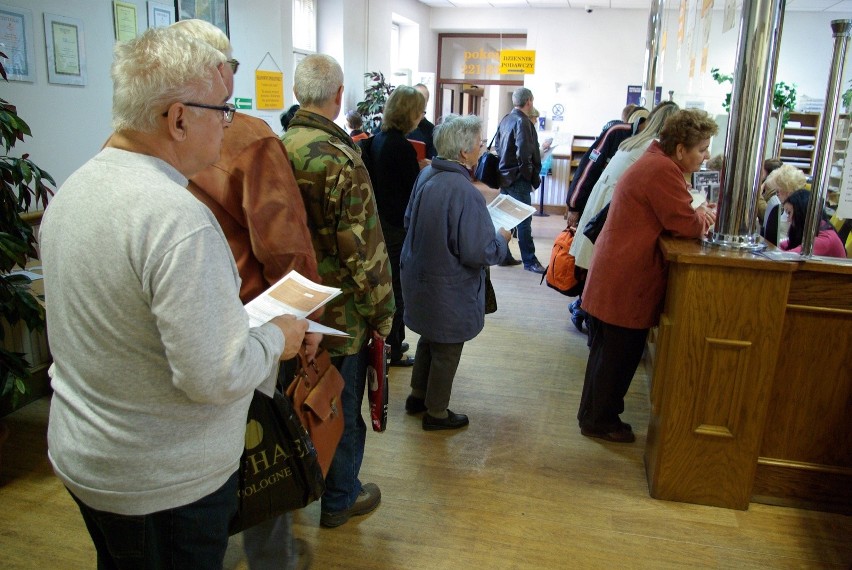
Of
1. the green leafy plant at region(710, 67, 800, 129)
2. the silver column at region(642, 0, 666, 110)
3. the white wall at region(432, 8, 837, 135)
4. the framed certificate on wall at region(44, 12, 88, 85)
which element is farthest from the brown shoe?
the white wall at region(432, 8, 837, 135)

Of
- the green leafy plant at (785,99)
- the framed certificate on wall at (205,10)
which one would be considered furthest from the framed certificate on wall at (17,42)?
the green leafy plant at (785,99)

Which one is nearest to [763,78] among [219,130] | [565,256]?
[565,256]

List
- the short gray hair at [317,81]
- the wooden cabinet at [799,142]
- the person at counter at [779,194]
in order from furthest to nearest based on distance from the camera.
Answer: the wooden cabinet at [799,142] < the person at counter at [779,194] < the short gray hair at [317,81]

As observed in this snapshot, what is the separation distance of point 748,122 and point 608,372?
1.17m

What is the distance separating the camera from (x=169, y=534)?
1.18 m

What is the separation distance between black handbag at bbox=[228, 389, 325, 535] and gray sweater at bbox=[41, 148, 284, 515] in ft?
0.72

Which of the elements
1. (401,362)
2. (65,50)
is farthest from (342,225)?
(65,50)

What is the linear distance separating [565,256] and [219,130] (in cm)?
279

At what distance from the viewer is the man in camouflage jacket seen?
6.37 feet

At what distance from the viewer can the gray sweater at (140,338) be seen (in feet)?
3.29

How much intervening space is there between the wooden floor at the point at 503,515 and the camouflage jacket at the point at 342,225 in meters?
0.72

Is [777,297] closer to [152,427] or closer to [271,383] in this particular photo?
[271,383]

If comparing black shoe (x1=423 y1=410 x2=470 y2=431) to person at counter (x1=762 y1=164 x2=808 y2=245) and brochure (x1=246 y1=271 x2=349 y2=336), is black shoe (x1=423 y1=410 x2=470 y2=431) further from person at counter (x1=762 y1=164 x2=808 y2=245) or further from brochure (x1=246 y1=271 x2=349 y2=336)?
person at counter (x1=762 y1=164 x2=808 y2=245)

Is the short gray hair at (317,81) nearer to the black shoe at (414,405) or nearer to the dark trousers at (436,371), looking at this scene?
the dark trousers at (436,371)
